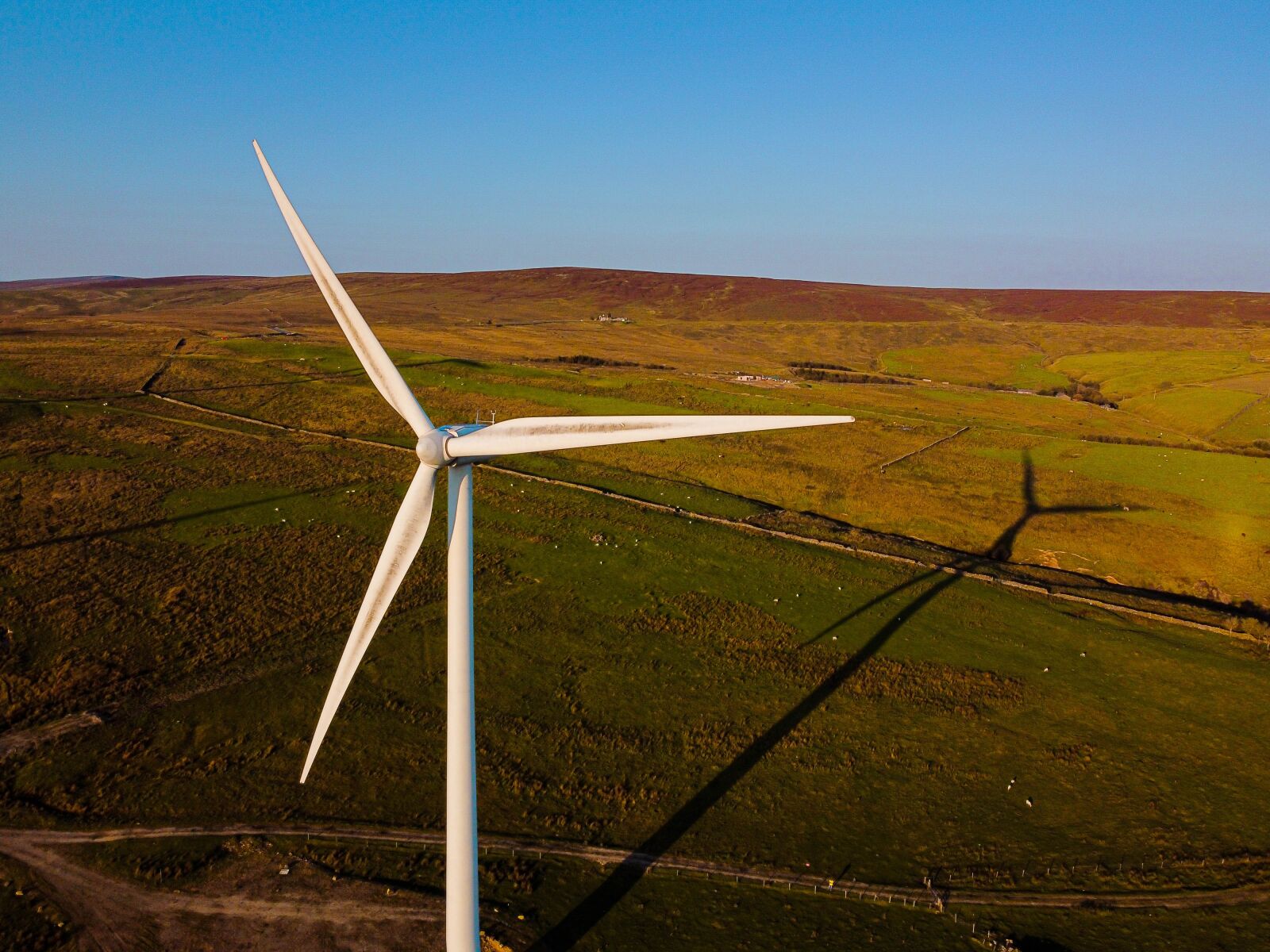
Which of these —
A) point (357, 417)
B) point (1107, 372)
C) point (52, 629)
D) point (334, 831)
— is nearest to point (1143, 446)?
point (1107, 372)

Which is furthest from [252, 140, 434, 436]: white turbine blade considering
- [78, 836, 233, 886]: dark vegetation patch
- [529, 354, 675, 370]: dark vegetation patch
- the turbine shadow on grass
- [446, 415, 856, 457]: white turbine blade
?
[529, 354, 675, 370]: dark vegetation patch

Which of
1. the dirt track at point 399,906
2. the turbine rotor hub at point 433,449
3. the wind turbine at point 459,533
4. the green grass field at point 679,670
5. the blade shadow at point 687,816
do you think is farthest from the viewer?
the green grass field at point 679,670

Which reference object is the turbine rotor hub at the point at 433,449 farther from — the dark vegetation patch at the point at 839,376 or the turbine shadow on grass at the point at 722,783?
the dark vegetation patch at the point at 839,376

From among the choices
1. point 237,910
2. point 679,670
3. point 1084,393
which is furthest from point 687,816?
point 1084,393

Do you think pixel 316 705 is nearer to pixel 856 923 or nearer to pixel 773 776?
pixel 773 776

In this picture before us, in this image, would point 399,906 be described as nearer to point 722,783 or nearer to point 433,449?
point 722,783

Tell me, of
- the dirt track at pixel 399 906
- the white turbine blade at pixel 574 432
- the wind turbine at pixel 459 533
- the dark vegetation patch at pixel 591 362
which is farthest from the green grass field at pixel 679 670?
the dark vegetation patch at pixel 591 362
